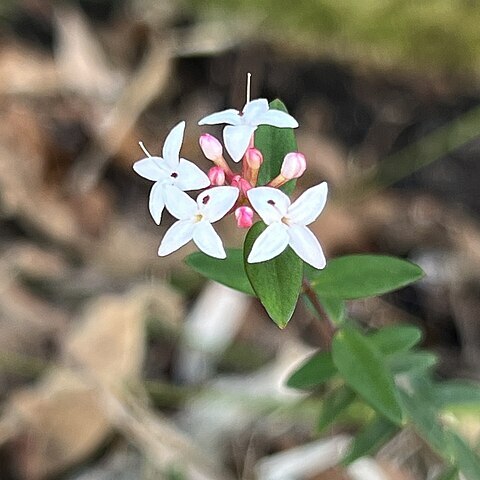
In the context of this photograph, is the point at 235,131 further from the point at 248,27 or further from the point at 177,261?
the point at 248,27

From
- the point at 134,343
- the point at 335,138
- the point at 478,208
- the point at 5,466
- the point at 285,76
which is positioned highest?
the point at 285,76

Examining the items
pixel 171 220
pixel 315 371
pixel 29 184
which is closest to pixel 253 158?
pixel 315 371

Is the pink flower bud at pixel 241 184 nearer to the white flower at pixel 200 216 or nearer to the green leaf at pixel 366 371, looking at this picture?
the white flower at pixel 200 216

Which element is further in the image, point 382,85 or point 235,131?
point 382,85

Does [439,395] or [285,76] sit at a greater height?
[285,76]

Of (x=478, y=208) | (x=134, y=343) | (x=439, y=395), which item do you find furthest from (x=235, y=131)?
(x=478, y=208)

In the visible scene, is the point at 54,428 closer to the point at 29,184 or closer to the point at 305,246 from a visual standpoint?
the point at 29,184

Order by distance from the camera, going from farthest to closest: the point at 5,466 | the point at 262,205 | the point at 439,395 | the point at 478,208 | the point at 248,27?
the point at 248,27 < the point at 478,208 < the point at 5,466 < the point at 439,395 < the point at 262,205

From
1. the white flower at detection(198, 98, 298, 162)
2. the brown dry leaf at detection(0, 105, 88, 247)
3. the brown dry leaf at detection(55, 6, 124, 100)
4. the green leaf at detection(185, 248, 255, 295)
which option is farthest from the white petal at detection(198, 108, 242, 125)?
the brown dry leaf at detection(55, 6, 124, 100)
